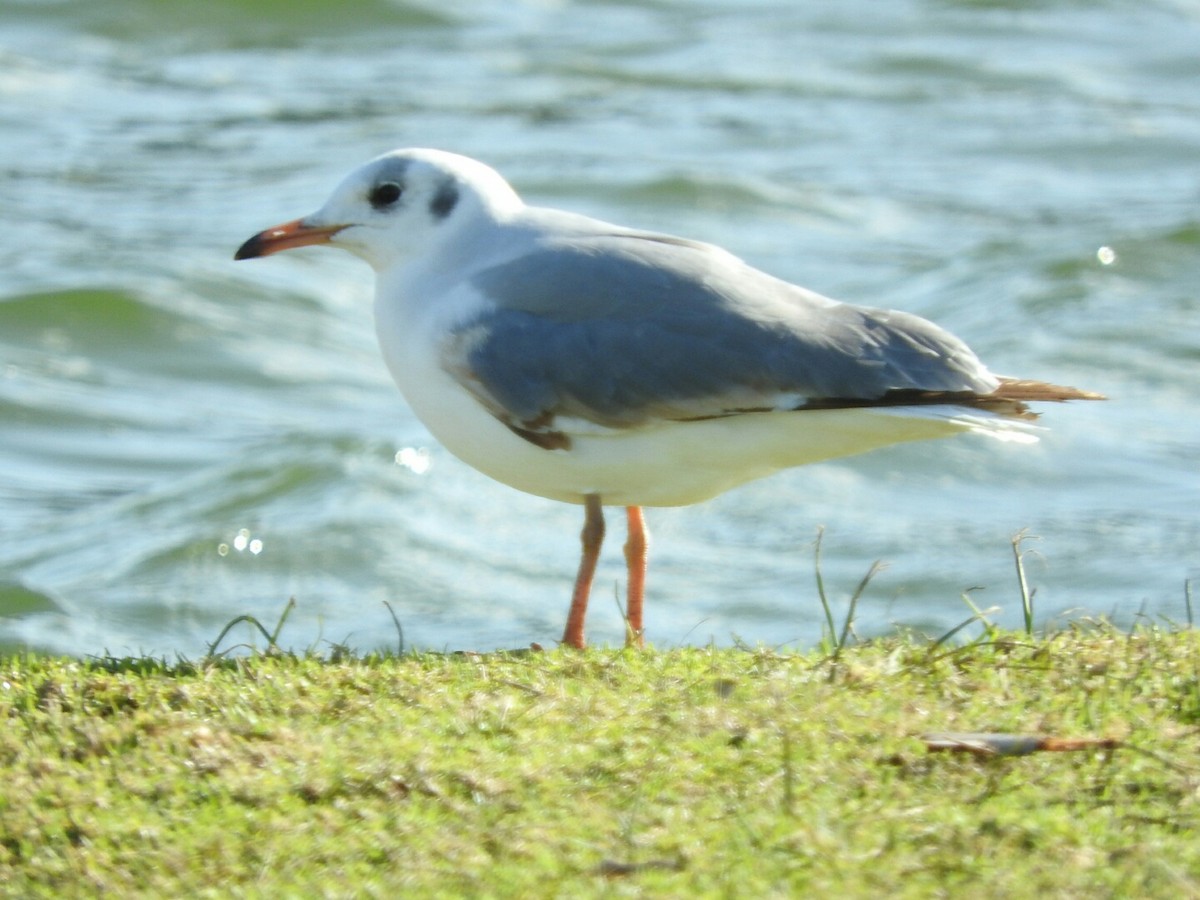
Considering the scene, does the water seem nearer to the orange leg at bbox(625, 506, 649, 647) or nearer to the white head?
the orange leg at bbox(625, 506, 649, 647)

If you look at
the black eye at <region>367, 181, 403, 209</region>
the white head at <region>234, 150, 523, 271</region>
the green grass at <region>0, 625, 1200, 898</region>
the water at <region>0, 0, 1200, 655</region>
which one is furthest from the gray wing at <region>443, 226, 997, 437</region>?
the water at <region>0, 0, 1200, 655</region>

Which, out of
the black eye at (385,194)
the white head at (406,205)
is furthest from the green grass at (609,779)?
the black eye at (385,194)

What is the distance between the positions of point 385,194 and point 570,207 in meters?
9.69

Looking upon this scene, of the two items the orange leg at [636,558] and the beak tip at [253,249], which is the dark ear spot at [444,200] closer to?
the beak tip at [253,249]

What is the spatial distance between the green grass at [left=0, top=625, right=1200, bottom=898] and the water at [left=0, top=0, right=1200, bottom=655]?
1.41 meters

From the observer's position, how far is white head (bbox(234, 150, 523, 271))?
19.6 feet

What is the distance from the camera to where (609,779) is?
4027 millimetres

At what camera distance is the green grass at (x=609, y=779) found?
3654 mm

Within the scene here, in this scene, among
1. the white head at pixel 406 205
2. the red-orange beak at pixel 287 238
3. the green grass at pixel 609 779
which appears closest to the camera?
the green grass at pixel 609 779


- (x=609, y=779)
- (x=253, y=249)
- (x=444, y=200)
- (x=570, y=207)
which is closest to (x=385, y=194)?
(x=444, y=200)

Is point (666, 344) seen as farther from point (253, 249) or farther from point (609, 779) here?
point (609, 779)

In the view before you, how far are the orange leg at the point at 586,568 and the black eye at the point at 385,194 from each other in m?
Answer: 1.20

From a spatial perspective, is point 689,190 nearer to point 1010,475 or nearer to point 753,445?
point 1010,475

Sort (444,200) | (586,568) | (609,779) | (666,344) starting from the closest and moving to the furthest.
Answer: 1. (609,779)
2. (666,344)
3. (586,568)
4. (444,200)
